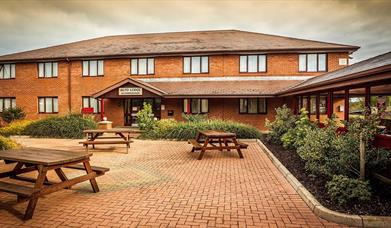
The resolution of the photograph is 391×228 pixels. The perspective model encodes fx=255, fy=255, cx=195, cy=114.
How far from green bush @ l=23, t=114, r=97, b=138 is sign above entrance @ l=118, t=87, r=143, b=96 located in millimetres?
2955

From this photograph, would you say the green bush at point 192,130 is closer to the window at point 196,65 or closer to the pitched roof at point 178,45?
the window at point 196,65

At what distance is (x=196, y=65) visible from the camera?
19281 mm

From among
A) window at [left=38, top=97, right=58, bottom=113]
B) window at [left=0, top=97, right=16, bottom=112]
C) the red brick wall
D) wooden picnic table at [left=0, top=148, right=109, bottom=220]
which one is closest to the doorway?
the red brick wall

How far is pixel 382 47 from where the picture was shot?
66.6 m

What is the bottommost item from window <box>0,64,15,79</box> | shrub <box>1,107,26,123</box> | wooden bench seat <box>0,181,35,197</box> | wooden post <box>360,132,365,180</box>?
wooden bench seat <box>0,181,35,197</box>

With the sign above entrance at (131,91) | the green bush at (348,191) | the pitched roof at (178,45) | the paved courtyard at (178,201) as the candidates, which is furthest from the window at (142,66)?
the green bush at (348,191)

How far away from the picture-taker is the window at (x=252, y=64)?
1856 cm

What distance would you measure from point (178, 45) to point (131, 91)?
5.99 metres

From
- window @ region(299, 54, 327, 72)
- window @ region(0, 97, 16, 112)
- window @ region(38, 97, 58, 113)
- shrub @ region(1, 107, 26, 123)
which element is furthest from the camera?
window @ region(0, 97, 16, 112)

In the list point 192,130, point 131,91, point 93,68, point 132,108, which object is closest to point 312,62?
point 192,130

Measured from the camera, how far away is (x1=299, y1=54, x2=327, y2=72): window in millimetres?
17969

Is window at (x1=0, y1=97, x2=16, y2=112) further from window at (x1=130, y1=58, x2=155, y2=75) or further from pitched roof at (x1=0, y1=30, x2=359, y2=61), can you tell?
window at (x1=130, y1=58, x2=155, y2=75)

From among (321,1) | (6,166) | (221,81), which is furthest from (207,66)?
(6,166)

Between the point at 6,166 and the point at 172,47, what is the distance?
583 inches
